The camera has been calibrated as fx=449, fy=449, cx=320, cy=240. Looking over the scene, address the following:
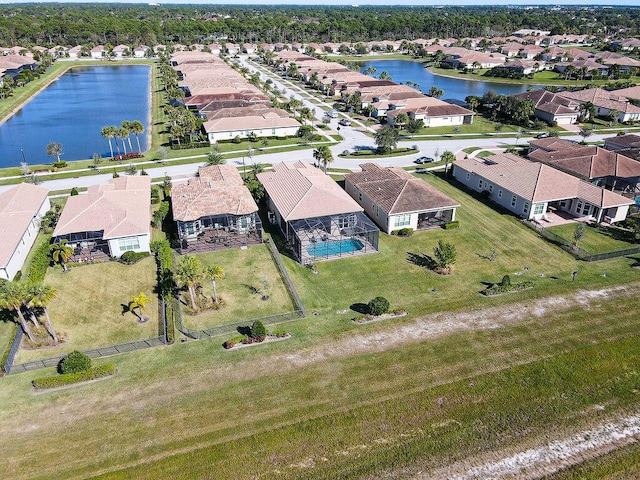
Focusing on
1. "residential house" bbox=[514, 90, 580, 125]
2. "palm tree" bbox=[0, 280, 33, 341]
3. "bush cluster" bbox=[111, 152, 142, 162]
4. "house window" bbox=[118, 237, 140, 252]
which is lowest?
"house window" bbox=[118, 237, 140, 252]

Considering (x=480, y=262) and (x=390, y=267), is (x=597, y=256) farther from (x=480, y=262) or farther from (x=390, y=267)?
(x=390, y=267)

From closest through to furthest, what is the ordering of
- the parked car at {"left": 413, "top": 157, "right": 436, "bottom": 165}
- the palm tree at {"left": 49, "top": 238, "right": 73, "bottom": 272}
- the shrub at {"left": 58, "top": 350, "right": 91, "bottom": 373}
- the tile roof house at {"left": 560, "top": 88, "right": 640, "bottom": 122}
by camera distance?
the shrub at {"left": 58, "top": 350, "right": 91, "bottom": 373}, the palm tree at {"left": 49, "top": 238, "right": 73, "bottom": 272}, the parked car at {"left": 413, "top": 157, "right": 436, "bottom": 165}, the tile roof house at {"left": 560, "top": 88, "right": 640, "bottom": 122}

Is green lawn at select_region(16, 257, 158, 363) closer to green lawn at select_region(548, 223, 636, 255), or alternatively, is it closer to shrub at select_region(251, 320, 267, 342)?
shrub at select_region(251, 320, 267, 342)

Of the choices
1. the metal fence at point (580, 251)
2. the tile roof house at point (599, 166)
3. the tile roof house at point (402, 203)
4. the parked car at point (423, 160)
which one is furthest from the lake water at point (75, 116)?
the tile roof house at point (599, 166)

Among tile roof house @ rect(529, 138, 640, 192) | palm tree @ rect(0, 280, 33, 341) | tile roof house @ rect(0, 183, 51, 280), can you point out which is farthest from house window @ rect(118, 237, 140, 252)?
tile roof house @ rect(529, 138, 640, 192)

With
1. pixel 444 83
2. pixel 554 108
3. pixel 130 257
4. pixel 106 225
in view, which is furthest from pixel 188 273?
pixel 444 83

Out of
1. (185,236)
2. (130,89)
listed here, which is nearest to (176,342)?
(185,236)

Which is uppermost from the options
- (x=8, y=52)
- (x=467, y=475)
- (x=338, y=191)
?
(x=8, y=52)
